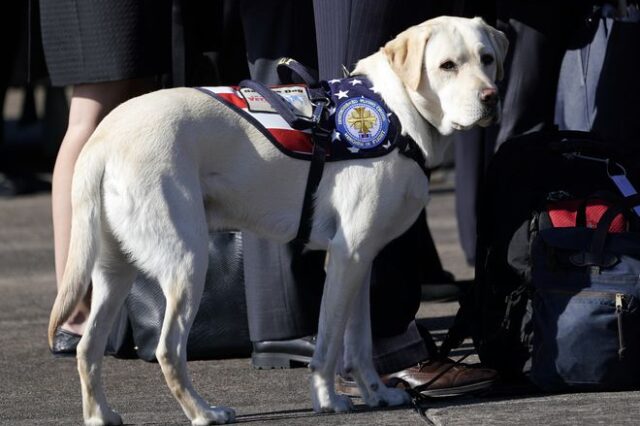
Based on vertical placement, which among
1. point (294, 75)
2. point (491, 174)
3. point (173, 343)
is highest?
point (294, 75)

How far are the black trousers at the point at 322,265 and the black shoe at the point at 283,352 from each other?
125 mm

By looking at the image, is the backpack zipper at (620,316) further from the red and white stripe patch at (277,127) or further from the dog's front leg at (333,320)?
the red and white stripe patch at (277,127)

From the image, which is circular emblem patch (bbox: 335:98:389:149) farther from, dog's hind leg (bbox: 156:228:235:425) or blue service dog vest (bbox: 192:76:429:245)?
dog's hind leg (bbox: 156:228:235:425)

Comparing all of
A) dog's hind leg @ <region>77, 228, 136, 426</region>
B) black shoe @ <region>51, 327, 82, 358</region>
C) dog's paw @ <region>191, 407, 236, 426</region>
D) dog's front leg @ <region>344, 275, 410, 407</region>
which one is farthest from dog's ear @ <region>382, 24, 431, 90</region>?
black shoe @ <region>51, 327, 82, 358</region>

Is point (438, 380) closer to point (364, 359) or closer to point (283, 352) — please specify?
point (364, 359)

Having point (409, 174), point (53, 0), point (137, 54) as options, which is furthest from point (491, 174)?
point (53, 0)

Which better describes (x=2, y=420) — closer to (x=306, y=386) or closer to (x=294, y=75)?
(x=306, y=386)

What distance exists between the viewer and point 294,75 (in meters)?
4.80

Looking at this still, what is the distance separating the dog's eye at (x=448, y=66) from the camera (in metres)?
4.11

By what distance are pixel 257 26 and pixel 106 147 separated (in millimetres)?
1035

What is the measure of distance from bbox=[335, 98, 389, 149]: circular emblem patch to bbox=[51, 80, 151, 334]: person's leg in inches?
48.8

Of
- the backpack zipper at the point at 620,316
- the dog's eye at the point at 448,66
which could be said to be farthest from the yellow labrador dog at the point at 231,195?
the backpack zipper at the point at 620,316

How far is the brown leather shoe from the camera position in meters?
4.43

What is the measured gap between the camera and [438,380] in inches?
176
